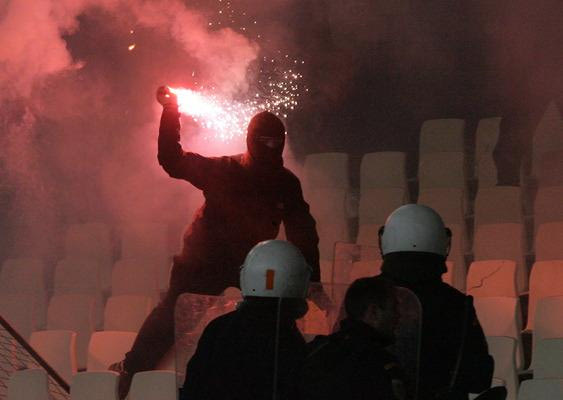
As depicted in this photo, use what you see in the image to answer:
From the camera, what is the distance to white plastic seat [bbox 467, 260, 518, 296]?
795cm

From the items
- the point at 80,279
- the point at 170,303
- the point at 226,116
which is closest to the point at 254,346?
the point at 170,303

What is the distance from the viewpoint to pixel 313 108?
10.7m

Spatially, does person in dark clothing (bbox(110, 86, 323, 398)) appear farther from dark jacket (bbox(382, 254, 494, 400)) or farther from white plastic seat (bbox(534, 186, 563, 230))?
dark jacket (bbox(382, 254, 494, 400))

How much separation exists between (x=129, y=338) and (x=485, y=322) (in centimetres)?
223

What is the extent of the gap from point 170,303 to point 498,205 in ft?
8.65

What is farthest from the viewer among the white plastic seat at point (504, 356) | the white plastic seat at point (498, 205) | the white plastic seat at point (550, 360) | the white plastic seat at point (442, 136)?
the white plastic seat at point (442, 136)

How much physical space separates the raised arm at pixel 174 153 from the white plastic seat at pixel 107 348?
1.34 metres

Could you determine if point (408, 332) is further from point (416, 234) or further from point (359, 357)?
point (416, 234)

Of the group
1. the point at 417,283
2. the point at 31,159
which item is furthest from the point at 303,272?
the point at 31,159

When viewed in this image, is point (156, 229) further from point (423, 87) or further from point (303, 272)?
point (303, 272)

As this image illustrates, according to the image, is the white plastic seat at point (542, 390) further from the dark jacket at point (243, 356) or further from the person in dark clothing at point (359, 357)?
the person in dark clothing at point (359, 357)

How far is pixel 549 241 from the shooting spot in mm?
8273

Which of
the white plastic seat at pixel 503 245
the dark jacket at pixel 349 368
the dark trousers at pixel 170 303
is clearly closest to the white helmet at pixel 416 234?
the dark jacket at pixel 349 368

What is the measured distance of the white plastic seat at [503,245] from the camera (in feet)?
27.9
